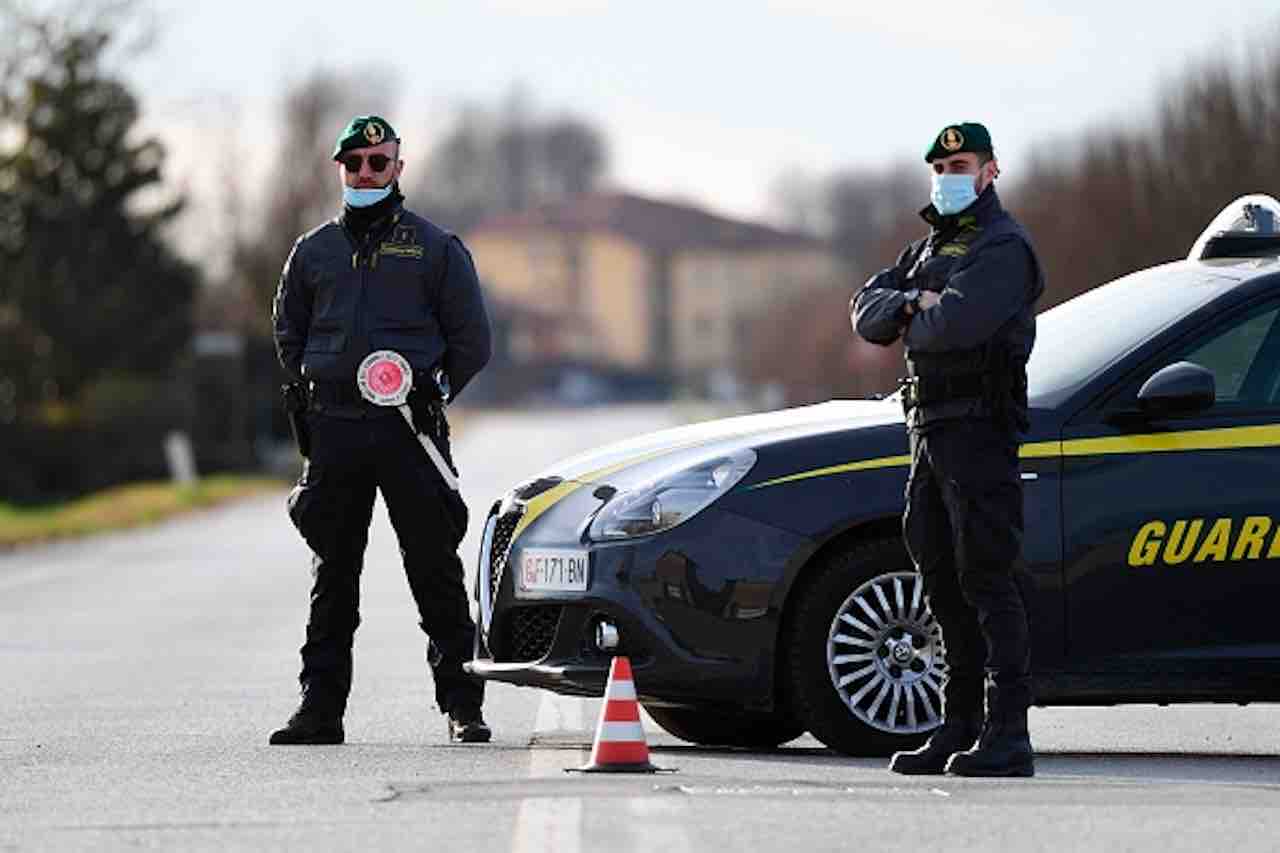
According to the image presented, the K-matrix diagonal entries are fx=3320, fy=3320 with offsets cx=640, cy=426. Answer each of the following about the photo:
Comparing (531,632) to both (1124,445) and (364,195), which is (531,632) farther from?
(1124,445)

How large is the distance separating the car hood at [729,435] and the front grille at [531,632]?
0.43m

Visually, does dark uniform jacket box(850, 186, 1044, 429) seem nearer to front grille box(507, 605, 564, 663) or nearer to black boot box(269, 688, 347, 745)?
front grille box(507, 605, 564, 663)

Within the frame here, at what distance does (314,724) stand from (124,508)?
96.2ft

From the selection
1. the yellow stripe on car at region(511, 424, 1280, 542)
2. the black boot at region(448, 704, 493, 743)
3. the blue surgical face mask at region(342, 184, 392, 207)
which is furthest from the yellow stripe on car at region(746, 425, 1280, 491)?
the blue surgical face mask at region(342, 184, 392, 207)

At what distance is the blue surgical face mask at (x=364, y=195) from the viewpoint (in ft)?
34.6

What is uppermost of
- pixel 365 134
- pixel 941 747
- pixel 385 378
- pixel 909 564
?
pixel 365 134

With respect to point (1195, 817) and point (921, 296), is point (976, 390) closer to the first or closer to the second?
point (921, 296)

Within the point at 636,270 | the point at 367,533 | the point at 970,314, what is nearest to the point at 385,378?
the point at 367,533

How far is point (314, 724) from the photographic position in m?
10.5

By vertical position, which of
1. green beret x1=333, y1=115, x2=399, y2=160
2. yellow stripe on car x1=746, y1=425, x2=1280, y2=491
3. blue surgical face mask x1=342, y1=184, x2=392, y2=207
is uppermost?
green beret x1=333, y1=115, x2=399, y2=160

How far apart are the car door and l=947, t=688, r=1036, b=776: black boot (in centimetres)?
61

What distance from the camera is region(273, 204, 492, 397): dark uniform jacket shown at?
1054cm

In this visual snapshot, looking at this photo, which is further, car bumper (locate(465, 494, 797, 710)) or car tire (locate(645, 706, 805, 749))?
car tire (locate(645, 706, 805, 749))

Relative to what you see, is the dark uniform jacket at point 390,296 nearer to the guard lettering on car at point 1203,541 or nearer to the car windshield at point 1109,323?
the car windshield at point 1109,323
